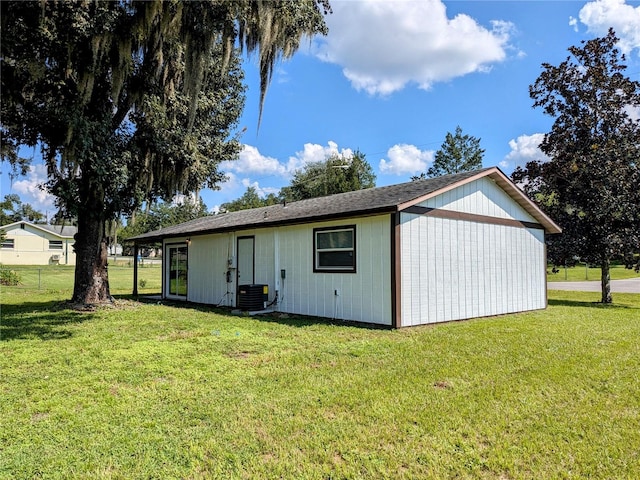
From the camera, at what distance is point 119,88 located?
8305 mm

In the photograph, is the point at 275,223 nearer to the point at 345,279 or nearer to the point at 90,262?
the point at 345,279

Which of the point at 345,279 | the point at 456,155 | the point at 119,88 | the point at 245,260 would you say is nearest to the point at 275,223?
the point at 245,260

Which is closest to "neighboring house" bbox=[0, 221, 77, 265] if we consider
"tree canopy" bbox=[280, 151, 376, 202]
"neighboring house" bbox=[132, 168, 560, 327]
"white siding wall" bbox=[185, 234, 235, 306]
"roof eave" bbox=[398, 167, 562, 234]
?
"tree canopy" bbox=[280, 151, 376, 202]

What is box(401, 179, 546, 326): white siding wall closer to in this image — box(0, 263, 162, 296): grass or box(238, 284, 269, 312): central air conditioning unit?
box(238, 284, 269, 312): central air conditioning unit

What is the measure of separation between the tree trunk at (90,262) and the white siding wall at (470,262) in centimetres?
798

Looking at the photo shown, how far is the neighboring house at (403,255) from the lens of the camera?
8664 millimetres

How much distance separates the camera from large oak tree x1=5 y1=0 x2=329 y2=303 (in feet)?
21.7

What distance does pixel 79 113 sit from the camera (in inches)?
318

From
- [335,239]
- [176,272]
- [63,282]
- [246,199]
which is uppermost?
[246,199]

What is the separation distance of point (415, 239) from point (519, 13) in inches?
292

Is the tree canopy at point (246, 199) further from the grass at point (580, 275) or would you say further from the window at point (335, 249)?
the window at point (335, 249)

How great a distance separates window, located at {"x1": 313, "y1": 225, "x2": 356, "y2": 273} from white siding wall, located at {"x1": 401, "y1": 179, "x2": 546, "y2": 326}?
4.40ft

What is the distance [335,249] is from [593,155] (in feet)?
34.7

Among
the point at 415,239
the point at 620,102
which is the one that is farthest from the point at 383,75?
the point at 415,239
